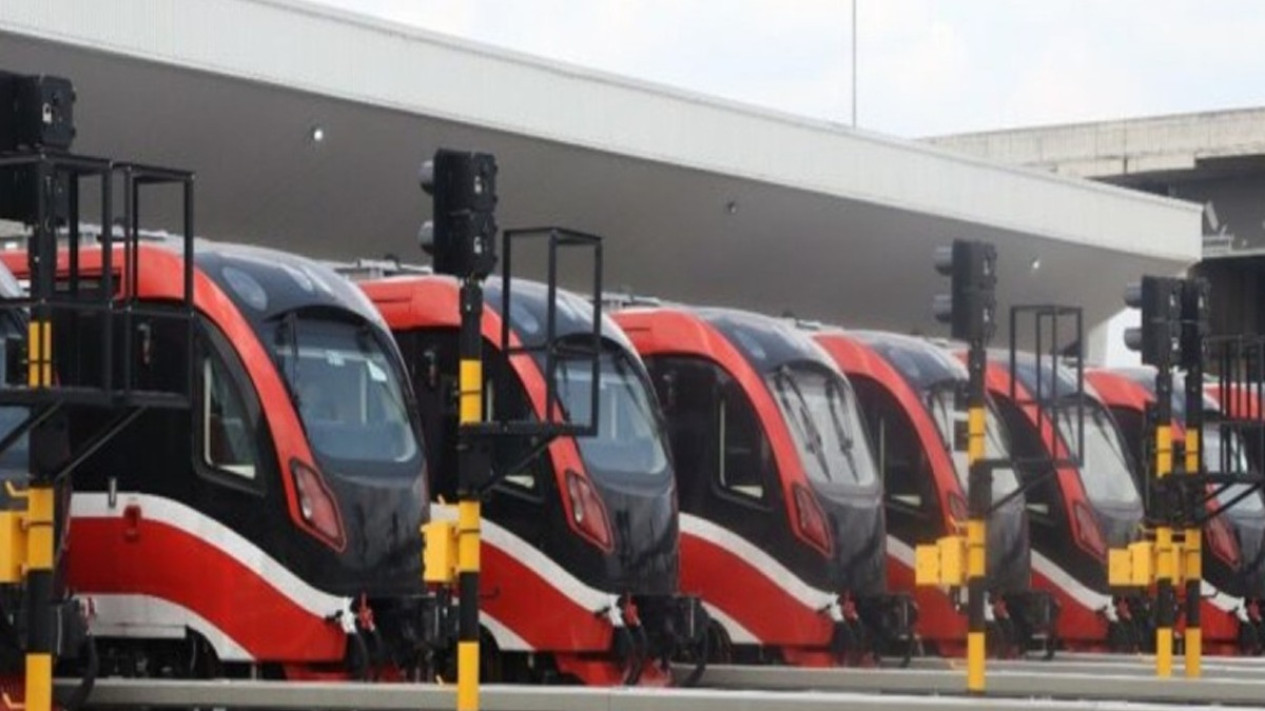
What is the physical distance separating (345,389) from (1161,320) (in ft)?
23.1

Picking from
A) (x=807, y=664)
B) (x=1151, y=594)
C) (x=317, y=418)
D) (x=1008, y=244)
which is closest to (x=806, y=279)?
(x=1008, y=244)

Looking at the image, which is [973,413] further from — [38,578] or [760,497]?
[38,578]

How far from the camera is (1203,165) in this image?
199ft

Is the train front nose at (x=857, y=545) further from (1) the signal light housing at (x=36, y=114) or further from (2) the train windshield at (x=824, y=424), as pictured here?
(1) the signal light housing at (x=36, y=114)

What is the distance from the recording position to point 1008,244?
4734cm

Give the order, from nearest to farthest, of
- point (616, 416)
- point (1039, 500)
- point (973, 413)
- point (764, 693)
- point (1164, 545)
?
1. point (764, 693)
2. point (973, 413)
3. point (616, 416)
4. point (1164, 545)
5. point (1039, 500)

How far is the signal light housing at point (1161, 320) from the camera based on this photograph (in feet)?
83.5

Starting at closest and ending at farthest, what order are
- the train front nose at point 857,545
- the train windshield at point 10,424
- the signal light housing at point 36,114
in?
the signal light housing at point 36,114, the train windshield at point 10,424, the train front nose at point 857,545

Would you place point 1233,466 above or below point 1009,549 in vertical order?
above

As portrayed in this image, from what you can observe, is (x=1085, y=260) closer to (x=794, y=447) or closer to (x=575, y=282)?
(x=575, y=282)

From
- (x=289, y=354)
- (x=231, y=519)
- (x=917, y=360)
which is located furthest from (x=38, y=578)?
(x=917, y=360)

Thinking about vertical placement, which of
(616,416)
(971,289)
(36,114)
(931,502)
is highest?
(36,114)

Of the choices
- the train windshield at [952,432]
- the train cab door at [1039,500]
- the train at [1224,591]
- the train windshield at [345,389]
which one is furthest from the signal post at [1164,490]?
the train windshield at [345,389]

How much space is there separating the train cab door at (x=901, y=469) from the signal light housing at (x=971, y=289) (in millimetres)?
5576
